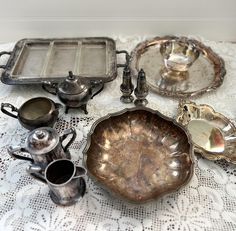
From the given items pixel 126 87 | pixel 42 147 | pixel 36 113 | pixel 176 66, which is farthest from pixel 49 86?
pixel 176 66

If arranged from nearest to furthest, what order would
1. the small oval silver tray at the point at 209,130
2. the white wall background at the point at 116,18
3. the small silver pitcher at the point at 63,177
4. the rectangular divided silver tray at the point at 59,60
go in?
the small silver pitcher at the point at 63,177, the small oval silver tray at the point at 209,130, the rectangular divided silver tray at the point at 59,60, the white wall background at the point at 116,18

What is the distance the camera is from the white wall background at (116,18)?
1252 millimetres

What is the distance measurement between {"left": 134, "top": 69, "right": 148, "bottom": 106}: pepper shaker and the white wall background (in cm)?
47

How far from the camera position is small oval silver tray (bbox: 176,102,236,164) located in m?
0.85

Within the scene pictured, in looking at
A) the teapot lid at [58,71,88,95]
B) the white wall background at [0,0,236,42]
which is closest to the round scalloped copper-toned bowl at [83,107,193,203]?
the teapot lid at [58,71,88,95]

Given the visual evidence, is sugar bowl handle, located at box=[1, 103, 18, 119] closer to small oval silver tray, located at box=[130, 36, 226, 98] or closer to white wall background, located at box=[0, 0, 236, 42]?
small oval silver tray, located at box=[130, 36, 226, 98]

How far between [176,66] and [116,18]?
1.27ft

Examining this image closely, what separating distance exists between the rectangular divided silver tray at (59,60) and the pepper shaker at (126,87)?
0.28 ft

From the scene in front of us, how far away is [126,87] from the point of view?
100 centimetres

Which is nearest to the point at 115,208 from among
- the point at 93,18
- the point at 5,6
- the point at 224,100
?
the point at 224,100

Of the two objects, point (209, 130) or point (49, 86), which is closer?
point (209, 130)

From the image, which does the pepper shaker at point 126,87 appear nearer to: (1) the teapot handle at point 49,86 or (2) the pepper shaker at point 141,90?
(2) the pepper shaker at point 141,90

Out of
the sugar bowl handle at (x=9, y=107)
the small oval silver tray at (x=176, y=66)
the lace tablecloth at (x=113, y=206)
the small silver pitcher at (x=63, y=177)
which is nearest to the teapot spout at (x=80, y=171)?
the small silver pitcher at (x=63, y=177)

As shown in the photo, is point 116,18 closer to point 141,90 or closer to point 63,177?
point 141,90
